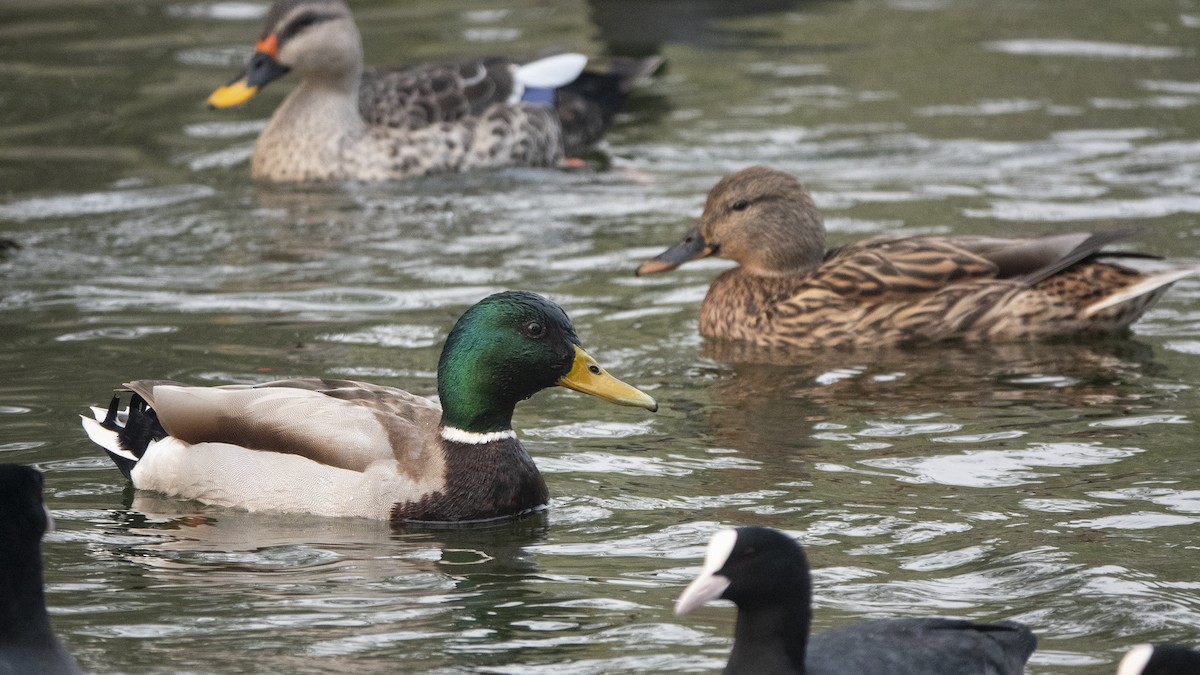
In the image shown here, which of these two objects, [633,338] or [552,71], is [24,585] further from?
[552,71]

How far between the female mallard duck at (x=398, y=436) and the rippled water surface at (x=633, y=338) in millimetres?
127

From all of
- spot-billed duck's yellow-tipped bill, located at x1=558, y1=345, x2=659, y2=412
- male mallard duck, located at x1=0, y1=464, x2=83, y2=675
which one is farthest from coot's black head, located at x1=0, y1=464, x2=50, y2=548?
spot-billed duck's yellow-tipped bill, located at x1=558, y1=345, x2=659, y2=412

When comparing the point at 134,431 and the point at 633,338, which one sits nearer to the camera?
the point at 134,431

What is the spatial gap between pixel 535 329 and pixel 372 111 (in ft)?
24.3

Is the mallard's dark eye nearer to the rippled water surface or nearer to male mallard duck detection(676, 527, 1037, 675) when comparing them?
the rippled water surface

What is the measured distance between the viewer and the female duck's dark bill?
10898mm

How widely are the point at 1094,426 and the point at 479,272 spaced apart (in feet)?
14.0

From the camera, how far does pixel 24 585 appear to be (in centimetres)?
558

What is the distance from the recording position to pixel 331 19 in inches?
577

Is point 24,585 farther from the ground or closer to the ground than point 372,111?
closer to the ground

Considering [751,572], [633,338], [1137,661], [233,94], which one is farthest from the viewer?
[233,94]

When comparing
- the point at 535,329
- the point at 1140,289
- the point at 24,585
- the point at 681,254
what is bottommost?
the point at 1140,289

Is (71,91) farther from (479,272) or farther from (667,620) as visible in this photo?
(667,620)

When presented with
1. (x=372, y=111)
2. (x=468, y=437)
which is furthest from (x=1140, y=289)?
(x=372, y=111)
